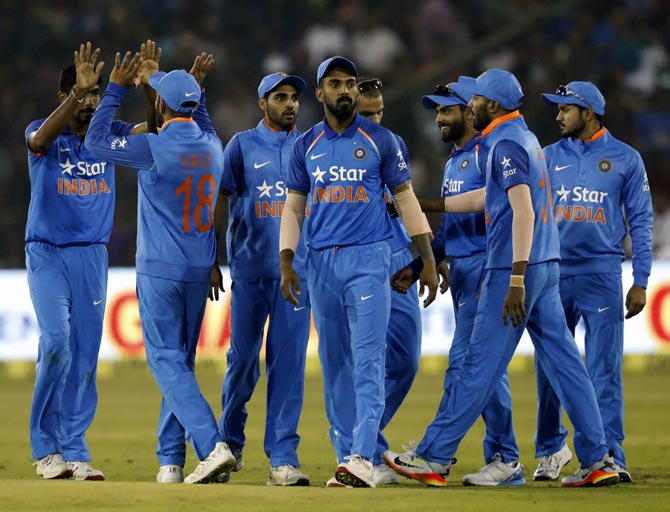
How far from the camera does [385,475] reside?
328 inches

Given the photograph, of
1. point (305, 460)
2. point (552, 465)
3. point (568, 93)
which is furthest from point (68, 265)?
point (568, 93)

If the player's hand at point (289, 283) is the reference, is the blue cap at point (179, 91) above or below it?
above

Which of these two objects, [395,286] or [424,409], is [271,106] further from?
[424,409]

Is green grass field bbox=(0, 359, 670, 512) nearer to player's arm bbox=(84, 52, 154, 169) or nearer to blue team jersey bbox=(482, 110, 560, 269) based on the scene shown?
blue team jersey bbox=(482, 110, 560, 269)

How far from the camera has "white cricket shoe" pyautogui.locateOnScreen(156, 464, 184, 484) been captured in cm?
805

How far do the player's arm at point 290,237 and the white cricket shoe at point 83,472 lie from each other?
1684 millimetres

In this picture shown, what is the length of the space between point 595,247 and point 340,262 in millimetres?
2017

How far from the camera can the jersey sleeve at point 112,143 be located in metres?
7.85

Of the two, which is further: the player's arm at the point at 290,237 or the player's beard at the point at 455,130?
Answer: the player's beard at the point at 455,130

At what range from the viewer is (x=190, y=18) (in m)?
20.4

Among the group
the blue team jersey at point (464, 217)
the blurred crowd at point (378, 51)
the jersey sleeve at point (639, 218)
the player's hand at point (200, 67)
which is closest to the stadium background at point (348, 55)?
the blurred crowd at point (378, 51)

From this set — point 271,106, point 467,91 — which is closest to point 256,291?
point 271,106

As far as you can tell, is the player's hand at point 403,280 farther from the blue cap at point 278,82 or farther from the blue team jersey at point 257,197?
the blue cap at point 278,82

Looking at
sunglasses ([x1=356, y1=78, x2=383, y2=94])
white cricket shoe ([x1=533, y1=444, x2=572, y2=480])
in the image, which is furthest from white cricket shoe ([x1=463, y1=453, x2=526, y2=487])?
sunglasses ([x1=356, y1=78, x2=383, y2=94])
